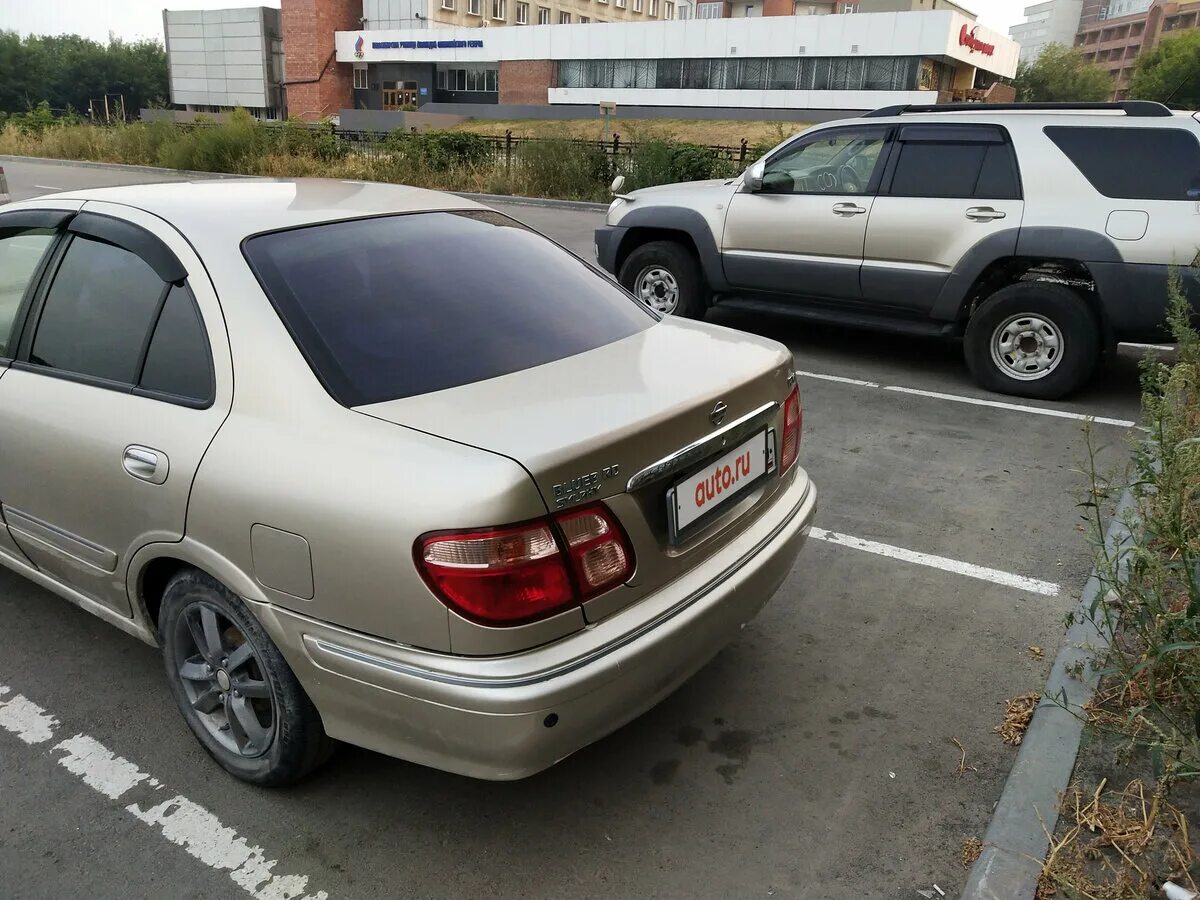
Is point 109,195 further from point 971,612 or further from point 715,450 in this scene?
point 971,612

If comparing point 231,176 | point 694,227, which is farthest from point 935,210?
point 231,176

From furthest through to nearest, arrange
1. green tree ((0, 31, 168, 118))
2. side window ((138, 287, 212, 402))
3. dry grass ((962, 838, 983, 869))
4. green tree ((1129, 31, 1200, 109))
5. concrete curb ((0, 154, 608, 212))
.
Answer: green tree ((0, 31, 168, 118))
green tree ((1129, 31, 1200, 109))
concrete curb ((0, 154, 608, 212))
side window ((138, 287, 212, 402))
dry grass ((962, 838, 983, 869))

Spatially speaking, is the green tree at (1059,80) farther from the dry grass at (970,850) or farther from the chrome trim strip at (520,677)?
the chrome trim strip at (520,677)

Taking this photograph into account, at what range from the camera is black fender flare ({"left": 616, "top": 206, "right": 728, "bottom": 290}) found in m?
7.85

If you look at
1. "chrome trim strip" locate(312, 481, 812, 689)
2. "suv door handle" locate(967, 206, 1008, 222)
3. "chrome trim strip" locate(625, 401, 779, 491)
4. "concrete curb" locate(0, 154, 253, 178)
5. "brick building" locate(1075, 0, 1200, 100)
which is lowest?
"chrome trim strip" locate(312, 481, 812, 689)

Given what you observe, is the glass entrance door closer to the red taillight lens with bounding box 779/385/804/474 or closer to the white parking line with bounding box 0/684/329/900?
the red taillight lens with bounding box 779/385/804/474

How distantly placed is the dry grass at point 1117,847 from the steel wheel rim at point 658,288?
612 centimetres

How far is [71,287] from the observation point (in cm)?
314

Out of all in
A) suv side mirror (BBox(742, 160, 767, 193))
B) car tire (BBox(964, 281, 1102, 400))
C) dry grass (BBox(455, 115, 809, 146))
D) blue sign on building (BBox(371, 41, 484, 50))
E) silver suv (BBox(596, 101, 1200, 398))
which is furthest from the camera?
blue sign on building (BBox(371, 41, 484, 50))

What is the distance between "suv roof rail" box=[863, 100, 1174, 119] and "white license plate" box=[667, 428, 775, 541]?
178 inches

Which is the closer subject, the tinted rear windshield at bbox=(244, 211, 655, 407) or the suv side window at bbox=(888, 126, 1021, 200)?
the tinted rear windshield at bbox=(244, 211, 655, 407)

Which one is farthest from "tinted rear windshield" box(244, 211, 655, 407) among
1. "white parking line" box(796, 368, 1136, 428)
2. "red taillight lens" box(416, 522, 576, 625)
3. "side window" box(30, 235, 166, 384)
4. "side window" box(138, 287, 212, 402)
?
"white parking line" box(796, 368, 1136, 428)

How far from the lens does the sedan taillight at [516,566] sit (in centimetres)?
215

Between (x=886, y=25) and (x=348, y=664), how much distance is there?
208 ft
